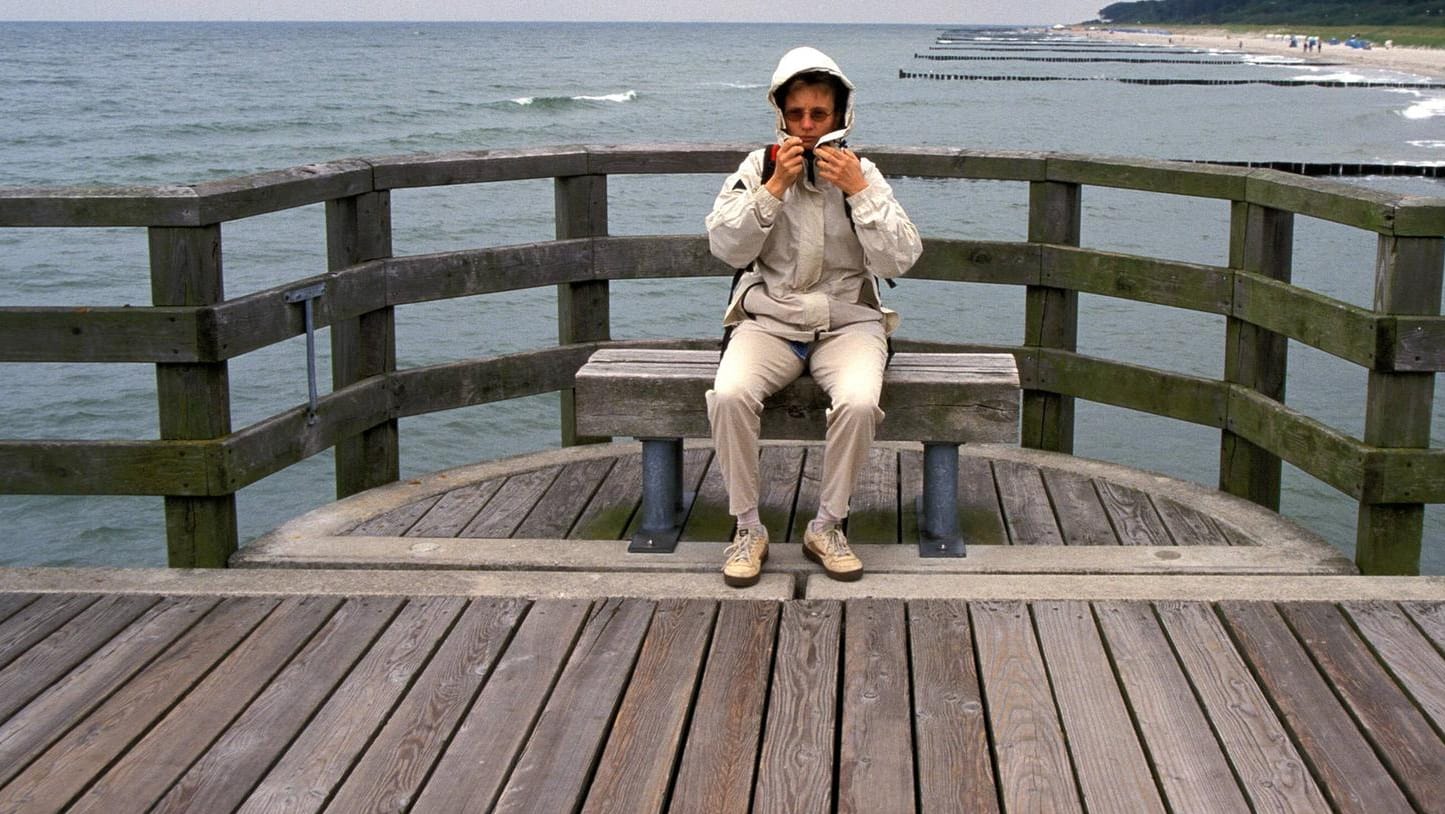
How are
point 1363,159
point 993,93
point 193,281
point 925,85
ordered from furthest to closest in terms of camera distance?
point 925,85, point 993,93, point 1363,159, point 193,281

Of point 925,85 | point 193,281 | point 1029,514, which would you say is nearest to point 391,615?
point 193,281

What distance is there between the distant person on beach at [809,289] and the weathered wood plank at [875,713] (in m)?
0.36

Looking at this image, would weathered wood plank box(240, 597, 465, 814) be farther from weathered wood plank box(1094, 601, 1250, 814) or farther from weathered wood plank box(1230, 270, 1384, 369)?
weathered wood plank box(1230, 270, 1384, 369)

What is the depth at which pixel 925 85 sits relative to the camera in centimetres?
7575

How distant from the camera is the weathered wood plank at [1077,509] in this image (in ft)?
16.1

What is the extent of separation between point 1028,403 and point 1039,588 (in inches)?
75.5

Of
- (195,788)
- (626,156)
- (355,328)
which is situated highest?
(626,156)

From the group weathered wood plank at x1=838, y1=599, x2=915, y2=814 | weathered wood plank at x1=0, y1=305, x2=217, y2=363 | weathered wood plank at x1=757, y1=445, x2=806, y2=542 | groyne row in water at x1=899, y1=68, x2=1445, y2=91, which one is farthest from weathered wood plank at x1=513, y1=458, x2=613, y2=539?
groyne row in water at x1=899, y1=68, x2=1445, y2=91

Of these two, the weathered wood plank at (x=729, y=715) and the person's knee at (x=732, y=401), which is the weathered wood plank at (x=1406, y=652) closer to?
the weathered wood plank at (x=729, y=715)

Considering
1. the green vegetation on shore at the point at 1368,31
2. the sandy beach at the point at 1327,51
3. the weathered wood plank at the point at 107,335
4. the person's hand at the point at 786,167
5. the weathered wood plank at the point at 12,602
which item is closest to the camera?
the weathered wood plank at the point at 12,602

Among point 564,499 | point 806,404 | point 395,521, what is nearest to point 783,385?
point 806,404

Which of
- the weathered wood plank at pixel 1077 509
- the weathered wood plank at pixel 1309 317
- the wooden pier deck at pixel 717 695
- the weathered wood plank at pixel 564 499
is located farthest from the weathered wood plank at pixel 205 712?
the weathered wood plank at pixel 1309 317

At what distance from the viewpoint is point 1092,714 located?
3451mm

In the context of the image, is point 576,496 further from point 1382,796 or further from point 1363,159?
point 1363,159
